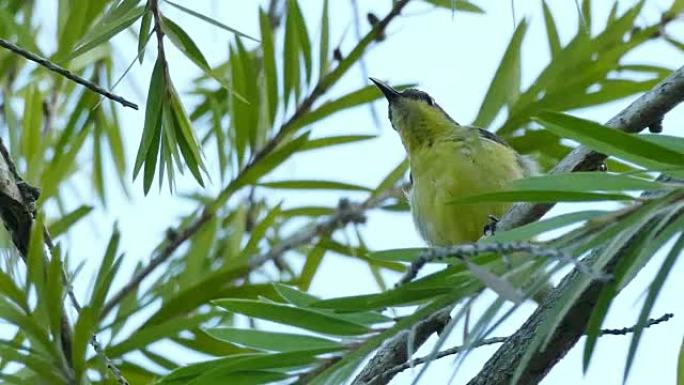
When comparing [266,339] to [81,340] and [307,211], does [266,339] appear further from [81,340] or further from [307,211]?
[307,211]

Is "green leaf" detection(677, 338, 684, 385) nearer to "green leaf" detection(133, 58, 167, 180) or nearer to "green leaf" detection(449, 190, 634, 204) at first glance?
"green leaf" detection(449, 190, 634, 204)

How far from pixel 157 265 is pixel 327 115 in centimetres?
54

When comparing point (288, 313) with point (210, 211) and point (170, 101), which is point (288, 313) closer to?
point (170, 101)

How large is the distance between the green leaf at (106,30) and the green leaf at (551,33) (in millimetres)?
1209

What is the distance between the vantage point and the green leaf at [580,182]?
1.17 metres

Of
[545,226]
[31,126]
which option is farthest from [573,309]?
→ [31,126]

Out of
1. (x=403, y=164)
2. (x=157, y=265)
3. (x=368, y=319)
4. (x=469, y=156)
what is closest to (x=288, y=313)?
(x=368, y=319)

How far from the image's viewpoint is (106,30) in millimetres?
1556

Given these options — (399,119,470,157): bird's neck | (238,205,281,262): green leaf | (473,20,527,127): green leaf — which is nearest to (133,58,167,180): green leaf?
(238,205,281,262): green leaf

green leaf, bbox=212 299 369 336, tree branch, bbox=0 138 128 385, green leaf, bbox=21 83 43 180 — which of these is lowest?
green leaf, bbox=212 299 369 336

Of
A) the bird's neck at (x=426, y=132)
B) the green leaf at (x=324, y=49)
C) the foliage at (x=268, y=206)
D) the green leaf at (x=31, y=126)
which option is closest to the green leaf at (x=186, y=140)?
the foliage at (x=268, y=206)

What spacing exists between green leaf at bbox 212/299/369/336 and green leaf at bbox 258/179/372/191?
Result: 120 cm

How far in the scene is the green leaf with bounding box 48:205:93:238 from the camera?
2336 mm

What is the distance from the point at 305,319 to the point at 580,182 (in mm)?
333
